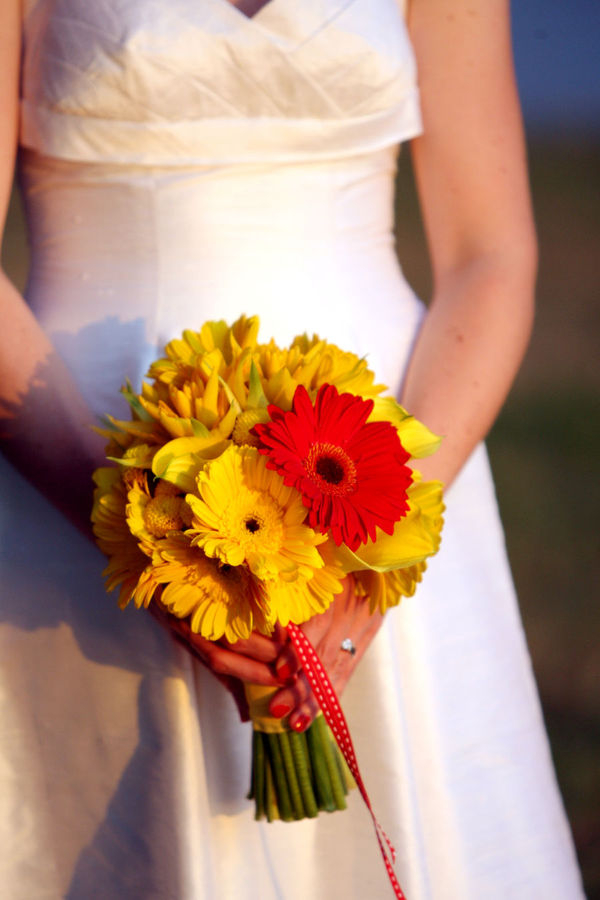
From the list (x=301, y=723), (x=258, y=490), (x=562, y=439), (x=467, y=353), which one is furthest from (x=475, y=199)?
(x=562, y=439)

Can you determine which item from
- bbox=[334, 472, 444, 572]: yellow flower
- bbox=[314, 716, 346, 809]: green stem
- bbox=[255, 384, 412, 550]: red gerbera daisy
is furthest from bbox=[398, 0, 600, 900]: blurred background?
bbox=[255, 384, 412, 550]: red gerbera daisy

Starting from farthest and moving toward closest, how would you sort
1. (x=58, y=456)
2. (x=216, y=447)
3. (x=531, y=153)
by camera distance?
1. (x=531, y=153)
2. (x=58, y=456)
3. (x=216, y=447)

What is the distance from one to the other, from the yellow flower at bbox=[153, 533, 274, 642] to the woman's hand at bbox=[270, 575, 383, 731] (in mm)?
121

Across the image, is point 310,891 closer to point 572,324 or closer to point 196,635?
point 196,635

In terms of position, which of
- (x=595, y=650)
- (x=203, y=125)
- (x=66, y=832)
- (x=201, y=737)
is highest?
(x=203, y=125)

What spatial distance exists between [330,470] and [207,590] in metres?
0.18

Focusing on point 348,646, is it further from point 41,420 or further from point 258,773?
point 41,420

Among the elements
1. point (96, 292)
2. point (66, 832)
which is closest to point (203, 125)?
point (96, 292)

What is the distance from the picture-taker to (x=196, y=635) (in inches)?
43.5

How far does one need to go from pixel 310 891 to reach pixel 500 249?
985 mm

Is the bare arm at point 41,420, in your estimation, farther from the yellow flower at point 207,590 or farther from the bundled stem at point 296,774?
the bundled stem at point 296,774

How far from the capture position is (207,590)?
1.02 metres

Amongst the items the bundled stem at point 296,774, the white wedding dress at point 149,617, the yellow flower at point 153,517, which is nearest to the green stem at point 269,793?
Result: the bundled stem at point 296,774

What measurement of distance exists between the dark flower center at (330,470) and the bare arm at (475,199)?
0.43 m
